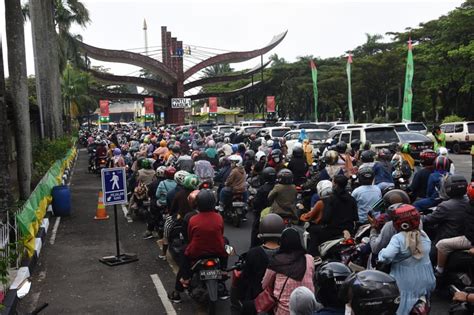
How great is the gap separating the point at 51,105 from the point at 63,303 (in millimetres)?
19480

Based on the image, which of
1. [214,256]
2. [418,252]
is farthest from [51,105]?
[418,252]

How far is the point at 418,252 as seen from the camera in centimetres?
470

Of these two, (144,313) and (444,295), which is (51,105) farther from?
(444,295)

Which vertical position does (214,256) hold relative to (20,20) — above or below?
below

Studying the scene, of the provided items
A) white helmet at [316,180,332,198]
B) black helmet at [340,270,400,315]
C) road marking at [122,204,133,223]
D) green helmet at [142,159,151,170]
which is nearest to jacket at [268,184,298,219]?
white helmet at [316,180,332,198]

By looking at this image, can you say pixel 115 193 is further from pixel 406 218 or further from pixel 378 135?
pixel 378 135

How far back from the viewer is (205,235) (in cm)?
641

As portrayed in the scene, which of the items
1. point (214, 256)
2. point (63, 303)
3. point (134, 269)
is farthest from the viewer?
point (134, 269)

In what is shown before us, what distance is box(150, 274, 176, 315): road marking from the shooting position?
23.1 ft

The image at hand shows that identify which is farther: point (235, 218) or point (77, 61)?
point (77, 61)

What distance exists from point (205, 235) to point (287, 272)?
2.25 meters

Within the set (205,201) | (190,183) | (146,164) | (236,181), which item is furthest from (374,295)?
(146,164)

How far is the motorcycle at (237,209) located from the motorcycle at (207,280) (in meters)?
5.25

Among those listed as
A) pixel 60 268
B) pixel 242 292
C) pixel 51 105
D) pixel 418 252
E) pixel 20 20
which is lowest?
pixel 60 268
